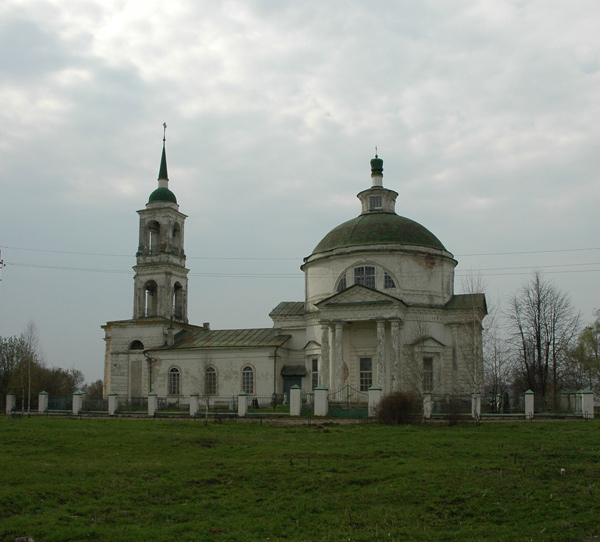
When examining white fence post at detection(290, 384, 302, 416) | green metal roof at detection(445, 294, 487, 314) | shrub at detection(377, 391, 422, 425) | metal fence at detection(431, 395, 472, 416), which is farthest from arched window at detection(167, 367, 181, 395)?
shrub at detection(377, 391, 422, 425)

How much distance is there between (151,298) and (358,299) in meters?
16.7

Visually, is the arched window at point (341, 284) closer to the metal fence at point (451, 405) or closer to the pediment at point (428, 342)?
the pediment at point (428, 342)

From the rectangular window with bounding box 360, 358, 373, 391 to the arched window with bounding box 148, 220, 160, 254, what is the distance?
16.8 metres

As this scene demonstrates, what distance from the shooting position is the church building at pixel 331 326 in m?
36.0

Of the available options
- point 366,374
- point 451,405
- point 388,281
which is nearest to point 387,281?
point 388,281

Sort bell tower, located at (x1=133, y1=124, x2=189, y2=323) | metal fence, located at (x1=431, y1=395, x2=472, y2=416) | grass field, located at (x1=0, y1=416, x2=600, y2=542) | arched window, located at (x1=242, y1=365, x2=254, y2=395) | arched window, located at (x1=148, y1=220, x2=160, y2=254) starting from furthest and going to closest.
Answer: arched window, located at (x1=148, y1=220, x2=160, y2=254) → bell tower, located at (x1=133, y1=124, x2=189, y2=323) → arched window, located at (x1=242, y1=365, x2=254, y2=395) → metal fence, located at (x1=431, y1=395, x2=472, y2=416) → grass field, located at (x1=0, y1=416, x2=600, y2=542)

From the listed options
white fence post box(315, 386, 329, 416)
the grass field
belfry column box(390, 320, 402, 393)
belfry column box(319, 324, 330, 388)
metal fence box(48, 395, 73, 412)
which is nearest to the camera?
the grass field

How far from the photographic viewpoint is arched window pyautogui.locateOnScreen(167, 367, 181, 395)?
4222 centimetres

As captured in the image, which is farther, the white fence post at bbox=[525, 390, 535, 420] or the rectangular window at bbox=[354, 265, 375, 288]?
the rectangular window at bbox=[354, 265, 375, 288]

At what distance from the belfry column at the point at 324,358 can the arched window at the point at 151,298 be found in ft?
44.3

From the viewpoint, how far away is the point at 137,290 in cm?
4541

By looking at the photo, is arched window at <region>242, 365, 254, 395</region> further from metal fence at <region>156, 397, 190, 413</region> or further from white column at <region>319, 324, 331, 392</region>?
white column at <region>319, 324, 331, 392</region>

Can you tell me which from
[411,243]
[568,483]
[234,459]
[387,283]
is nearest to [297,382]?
[387,283]

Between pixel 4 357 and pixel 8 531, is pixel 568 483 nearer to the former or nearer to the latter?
pixel 8 531
